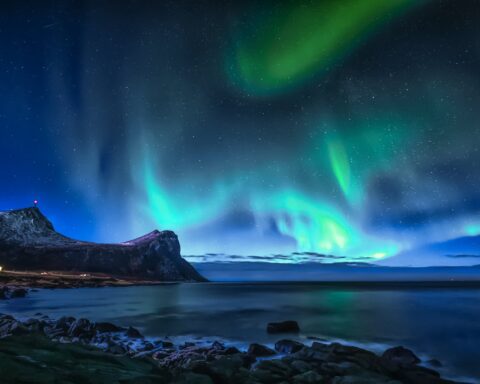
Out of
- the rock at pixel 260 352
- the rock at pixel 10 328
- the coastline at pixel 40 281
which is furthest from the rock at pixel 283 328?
the coastline at pixel 40 281

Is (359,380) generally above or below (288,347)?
above

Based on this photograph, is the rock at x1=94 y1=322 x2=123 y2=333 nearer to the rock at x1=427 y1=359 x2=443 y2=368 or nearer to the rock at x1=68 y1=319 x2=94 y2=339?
the rock at x1=68 y1=319 x2=94 y2=339

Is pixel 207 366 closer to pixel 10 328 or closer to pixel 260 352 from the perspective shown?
pixel 260 352

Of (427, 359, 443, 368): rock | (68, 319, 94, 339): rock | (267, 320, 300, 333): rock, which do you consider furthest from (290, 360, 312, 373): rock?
(267, 320, 300, 333): rock

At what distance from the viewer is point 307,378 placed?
10.1 meters

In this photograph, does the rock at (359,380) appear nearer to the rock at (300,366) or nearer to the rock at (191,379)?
the rock at (300,366)

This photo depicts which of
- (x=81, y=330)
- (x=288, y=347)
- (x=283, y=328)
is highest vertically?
(x=81, y=330)

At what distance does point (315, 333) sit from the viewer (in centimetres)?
2495

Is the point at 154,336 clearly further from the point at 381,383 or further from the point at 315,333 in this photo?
the point at 381,383

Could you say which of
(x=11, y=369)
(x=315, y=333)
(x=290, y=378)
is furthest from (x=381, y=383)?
(x=315, y=333)

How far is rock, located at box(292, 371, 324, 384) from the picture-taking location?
9997 mm

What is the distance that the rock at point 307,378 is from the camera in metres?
10.00

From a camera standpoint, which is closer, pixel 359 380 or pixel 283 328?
pixel 359 380

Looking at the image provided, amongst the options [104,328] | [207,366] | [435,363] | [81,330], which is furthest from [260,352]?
[104,328]
